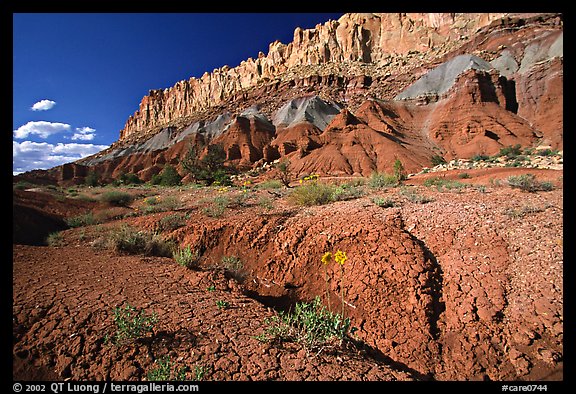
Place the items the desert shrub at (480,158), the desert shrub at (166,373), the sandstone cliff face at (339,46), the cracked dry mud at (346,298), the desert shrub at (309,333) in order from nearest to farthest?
the desert shrub at (166,373) → the cracked dry mud at (346,298) → the desert shrub at (309,333) → the desert shrub at (480,158) → the sandstone cliff face at (339,46)

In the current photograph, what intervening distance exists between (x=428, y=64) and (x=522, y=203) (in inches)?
2103

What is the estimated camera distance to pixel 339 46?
6906 cm

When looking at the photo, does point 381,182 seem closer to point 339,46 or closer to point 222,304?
point 222,304

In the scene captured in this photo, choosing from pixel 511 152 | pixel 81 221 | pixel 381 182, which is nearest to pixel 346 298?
pixel 81 221

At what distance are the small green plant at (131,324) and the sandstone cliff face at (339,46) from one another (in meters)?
70.9

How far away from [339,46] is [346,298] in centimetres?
7970

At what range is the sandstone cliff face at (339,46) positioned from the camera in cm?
5978

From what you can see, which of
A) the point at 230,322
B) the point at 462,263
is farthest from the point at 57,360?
the point at 462,263

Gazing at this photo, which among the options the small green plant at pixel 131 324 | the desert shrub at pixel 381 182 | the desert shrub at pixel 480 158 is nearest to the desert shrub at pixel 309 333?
the small green plant at pixel 131 324

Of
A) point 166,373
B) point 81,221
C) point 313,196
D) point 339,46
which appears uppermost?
point 339,46

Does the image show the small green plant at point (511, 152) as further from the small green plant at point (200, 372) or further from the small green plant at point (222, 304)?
the small green plant at point (200, 372)

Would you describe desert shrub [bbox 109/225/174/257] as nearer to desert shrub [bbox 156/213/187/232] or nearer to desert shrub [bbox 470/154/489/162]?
desert shrub [bbox 156/213/187/232]

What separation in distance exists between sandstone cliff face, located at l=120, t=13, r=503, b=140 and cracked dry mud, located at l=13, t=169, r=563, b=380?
6737 cm
